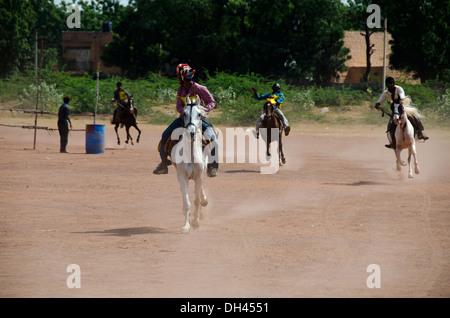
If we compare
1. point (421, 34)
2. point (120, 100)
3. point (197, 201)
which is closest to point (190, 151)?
point (197, 201)

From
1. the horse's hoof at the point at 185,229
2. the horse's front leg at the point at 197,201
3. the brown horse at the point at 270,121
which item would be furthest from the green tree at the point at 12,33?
the horse's hoof at the point at 185,229

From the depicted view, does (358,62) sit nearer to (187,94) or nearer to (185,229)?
(187,94)

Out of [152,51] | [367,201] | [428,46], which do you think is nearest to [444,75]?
[428,46]

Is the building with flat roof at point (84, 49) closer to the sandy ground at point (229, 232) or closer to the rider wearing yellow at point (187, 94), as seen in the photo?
the sandy ground at point (229, 232)

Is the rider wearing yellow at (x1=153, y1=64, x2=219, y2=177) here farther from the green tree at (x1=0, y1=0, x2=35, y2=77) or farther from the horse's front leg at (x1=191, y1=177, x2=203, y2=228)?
the green tree at (x1=0, y1=0, x2=35, y2=77)

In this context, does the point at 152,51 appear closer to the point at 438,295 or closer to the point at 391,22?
the point at 391,22

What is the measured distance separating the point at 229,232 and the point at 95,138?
14.1m

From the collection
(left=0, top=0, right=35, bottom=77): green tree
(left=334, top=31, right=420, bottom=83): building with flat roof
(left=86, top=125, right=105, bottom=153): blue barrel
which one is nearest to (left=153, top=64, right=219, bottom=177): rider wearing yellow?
(left=86, top=125, right=105, bottom=153): blue barrel

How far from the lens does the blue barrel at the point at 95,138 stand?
23625 mm

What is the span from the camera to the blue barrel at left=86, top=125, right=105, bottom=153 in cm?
2362

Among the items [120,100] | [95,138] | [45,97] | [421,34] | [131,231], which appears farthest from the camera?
[421,34]

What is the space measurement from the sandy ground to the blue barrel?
2.97 meters

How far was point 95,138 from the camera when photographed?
23.7m

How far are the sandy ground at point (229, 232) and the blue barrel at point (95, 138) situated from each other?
297 centimetres
